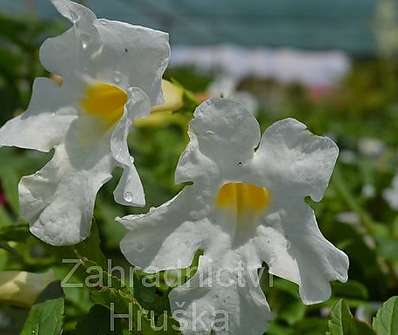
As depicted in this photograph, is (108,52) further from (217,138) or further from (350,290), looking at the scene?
(350,290)

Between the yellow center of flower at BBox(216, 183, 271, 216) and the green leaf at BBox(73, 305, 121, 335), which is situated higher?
the yellow center of flower at BBox(216, 183, 271, 216)

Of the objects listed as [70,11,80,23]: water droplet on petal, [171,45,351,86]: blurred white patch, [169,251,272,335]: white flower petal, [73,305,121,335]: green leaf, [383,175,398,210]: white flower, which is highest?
[70,11,80,23]: water droplet on petal

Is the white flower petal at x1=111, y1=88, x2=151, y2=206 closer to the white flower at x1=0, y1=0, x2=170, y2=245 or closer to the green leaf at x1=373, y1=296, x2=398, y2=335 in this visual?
the white flower at x1=0, y1=0, x2=170, y2=245

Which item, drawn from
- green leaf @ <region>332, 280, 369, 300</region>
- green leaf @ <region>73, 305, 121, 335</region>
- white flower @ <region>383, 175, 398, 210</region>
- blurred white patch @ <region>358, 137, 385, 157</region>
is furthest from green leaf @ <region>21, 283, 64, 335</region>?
blurred white patch @ <region>358, 137, 385, 157</region>

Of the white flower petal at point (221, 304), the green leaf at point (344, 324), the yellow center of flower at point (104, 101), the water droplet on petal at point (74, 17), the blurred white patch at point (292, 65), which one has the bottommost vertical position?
the blurred white patch at point (292, 65)

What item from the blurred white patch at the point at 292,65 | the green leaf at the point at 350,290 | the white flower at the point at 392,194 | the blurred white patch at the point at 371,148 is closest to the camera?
the green leaf at the point at 350,290

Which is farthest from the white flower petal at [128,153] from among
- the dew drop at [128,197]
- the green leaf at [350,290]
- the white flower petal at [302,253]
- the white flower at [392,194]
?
the white flower at [392,194]

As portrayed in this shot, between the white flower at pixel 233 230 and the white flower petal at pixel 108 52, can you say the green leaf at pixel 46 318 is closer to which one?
the white flower at pixel 233 230

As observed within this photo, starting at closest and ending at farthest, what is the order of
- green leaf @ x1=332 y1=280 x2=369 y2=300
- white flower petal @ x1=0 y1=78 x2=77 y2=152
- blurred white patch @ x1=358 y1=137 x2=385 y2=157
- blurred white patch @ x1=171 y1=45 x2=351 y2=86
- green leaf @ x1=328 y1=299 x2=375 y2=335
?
green leaf @ x1=328 y1=299 x2=375 y2=335, white flower petal @ x1=0 y1=78 x2=77 y2=152, green leaf @ x1=332 y1=280 x2=369 y2=300, blurred white patch @ x1=358 y1=137 x2=385 y2=157, blurred white patch @ x1=171 y1=45 x2=351 y2=86
